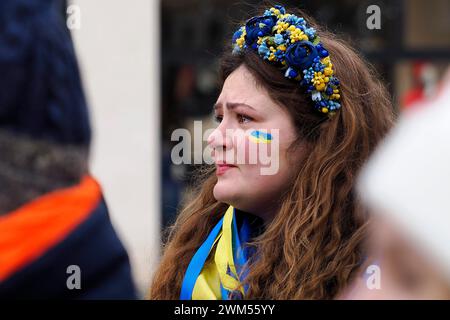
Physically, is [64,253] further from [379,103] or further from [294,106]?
[379,103]

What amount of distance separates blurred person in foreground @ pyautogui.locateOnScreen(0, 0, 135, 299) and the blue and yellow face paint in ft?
3.23

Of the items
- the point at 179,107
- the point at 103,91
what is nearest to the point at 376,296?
the point at 103,91

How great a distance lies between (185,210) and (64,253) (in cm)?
149

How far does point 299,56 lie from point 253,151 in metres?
0.31

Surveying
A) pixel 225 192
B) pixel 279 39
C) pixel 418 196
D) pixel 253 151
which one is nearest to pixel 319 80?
pixel 279 39

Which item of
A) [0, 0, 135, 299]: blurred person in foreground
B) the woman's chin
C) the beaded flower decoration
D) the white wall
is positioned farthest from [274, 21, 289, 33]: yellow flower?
the white wall

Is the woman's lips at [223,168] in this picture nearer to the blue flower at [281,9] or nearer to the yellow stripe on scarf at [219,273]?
the yellow stripe on scarf at [219,273]

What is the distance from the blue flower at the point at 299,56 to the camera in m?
2.14

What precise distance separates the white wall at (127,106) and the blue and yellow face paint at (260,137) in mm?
5064

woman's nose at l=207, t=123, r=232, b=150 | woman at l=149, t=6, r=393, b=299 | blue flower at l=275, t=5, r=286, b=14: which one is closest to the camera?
woman at l=149, t=6, r=393, b=299

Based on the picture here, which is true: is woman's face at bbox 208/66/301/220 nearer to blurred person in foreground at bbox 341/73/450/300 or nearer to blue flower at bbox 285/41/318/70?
blue flower at bbox 285/41/318/70

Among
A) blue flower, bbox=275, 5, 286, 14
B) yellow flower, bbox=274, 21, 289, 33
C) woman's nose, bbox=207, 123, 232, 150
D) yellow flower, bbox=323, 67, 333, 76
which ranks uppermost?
blue flower, bbox=275, 5, 286, 14

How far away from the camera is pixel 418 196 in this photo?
37.4 inches

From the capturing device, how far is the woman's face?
2.04 m
